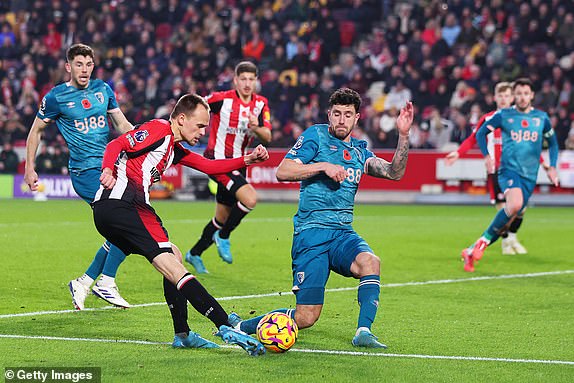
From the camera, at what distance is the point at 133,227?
7.51m

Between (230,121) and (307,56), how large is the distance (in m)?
17.6

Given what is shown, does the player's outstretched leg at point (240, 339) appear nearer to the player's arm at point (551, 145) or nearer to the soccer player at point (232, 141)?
the soccer player at point (232, 141)

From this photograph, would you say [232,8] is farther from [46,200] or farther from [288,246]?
[288,246]

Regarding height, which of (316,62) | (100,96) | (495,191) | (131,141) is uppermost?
(316,62)

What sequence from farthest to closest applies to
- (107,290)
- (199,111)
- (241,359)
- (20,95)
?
1. (20,95)
2. (107,290)
3. (199,111)
4. (241,359)

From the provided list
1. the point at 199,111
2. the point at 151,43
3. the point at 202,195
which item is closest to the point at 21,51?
the point at 151,43

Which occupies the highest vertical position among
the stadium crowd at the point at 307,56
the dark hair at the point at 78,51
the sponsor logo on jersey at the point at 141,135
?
the stadium crowd at the point at 307,56

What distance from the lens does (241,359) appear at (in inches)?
279

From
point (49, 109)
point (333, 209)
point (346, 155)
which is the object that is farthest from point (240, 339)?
point (49, 109)

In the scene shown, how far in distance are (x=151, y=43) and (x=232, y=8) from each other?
9.37 feet

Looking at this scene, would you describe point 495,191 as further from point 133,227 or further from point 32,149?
point 133,227

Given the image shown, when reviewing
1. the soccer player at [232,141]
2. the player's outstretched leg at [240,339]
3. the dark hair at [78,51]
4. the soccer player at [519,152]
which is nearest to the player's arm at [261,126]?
the soccer player at [232,141]

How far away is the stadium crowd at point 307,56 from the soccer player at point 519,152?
12.1 metres

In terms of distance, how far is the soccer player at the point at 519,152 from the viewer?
1355 centimetres
